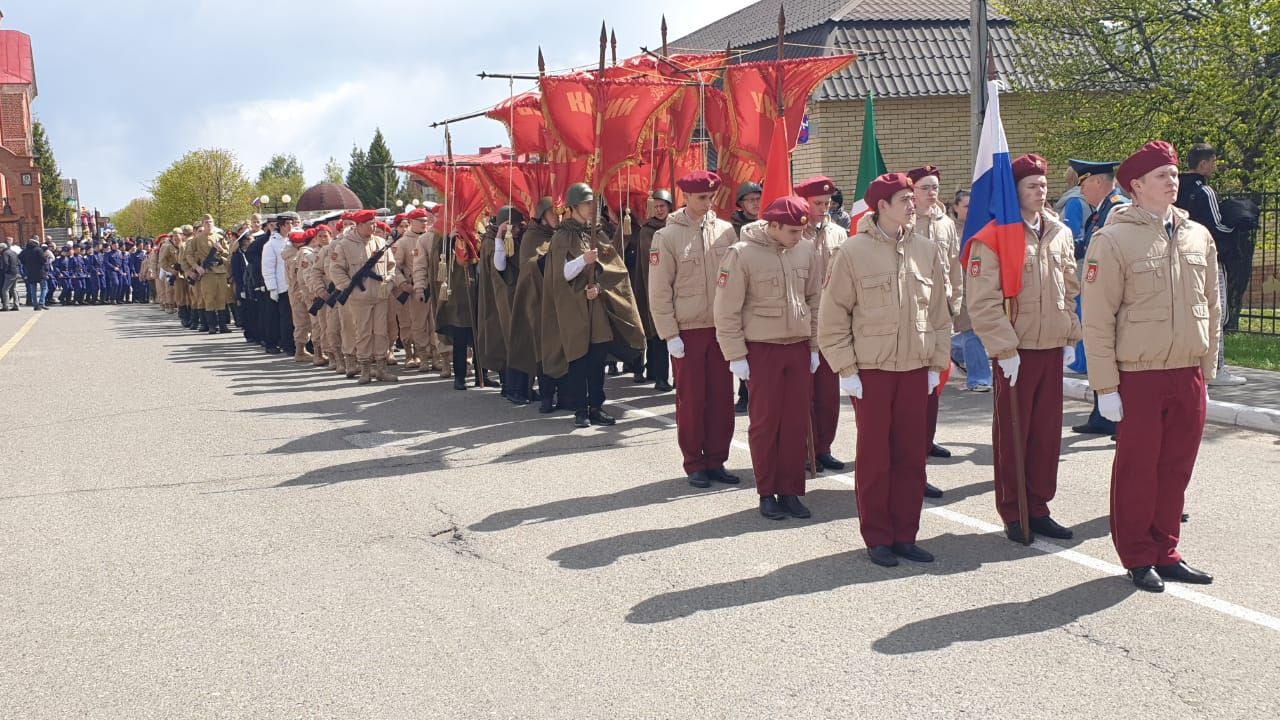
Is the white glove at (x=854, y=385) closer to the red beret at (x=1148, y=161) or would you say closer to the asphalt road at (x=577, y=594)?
the asphalt road at (x=577, y=594)

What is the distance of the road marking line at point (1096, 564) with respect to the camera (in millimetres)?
5066

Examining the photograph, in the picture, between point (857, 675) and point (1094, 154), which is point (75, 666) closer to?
point (857, 675)

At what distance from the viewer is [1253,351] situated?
44.2ft

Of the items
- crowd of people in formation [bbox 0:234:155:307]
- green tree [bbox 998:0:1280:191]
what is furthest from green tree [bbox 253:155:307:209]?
green tree [bbox 998:0:1280:191]

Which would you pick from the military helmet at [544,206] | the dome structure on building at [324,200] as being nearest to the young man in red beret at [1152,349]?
the military helmet at [544,206]

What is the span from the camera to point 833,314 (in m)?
6.10

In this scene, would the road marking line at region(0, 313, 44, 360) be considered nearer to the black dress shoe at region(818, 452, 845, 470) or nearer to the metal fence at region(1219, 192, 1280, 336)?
the black dress shoe at region(818, 452, 845, 470)

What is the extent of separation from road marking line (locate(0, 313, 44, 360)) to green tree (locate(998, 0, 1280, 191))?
614 inches

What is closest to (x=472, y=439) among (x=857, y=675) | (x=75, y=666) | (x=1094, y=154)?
(x=75, y=666)

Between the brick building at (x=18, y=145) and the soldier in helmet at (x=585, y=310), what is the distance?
7483cm

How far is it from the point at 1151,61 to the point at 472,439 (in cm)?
1215

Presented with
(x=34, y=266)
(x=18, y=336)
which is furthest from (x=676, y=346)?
(x=34, y=266)

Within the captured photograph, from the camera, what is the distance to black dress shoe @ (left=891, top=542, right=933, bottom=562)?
19.7ft

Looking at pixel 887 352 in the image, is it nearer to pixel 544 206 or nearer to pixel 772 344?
pixel 772 344
